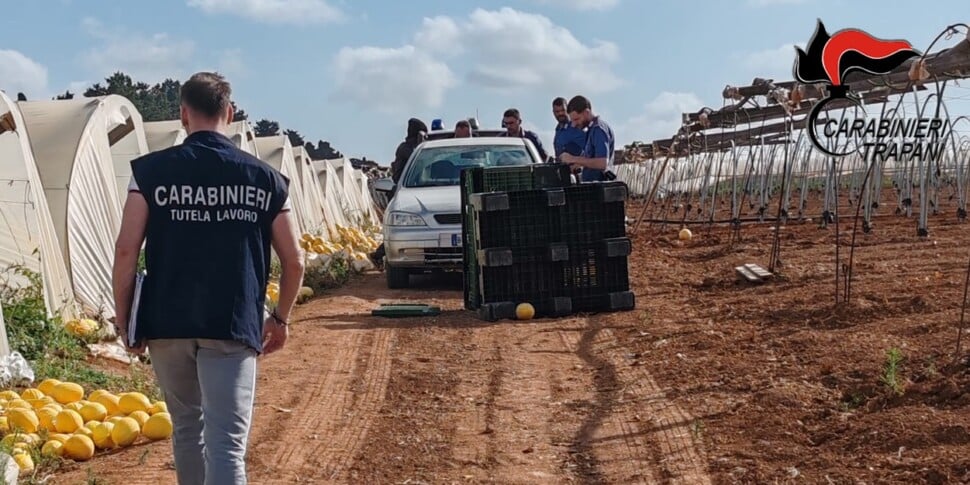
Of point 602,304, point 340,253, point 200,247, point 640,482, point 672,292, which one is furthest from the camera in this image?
point 340,253

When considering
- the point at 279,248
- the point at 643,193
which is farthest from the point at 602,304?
the point at 643,193

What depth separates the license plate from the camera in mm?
13445

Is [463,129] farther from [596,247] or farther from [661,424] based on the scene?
[661,424]

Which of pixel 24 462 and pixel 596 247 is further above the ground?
pixel 596 247

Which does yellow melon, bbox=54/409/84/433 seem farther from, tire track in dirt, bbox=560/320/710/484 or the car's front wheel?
the car's front wheel

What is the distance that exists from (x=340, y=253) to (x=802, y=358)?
1064 cm

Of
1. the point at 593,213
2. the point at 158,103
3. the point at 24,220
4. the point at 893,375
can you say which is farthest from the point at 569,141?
A: the point at 158,103

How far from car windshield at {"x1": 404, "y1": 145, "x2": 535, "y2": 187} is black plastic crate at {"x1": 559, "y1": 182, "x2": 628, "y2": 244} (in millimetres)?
3295

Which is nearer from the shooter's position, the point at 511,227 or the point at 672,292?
the point at 511,227

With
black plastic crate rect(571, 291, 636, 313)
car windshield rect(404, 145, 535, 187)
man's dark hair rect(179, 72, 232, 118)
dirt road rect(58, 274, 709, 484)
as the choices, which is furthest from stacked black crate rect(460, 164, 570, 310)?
man's dark hair rect(179, 72, 232, 118)

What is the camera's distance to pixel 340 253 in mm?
17438

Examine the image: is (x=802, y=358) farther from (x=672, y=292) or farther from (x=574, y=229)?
(x=672, y=292)

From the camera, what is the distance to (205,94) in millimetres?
4074

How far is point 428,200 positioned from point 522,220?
3.09m
